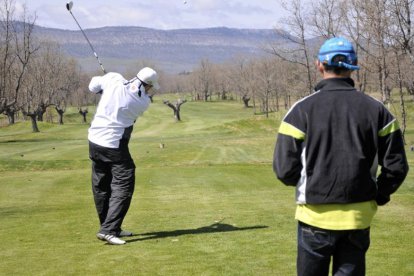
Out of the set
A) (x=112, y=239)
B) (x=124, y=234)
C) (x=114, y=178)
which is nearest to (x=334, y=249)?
(x=112, y=239)

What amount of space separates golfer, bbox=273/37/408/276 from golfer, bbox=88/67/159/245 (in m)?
4.12

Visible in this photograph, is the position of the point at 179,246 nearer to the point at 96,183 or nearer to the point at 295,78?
the point at 96,183

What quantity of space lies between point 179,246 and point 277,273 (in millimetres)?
1717

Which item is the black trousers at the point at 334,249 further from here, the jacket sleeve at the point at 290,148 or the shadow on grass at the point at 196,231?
the shadow on grass at the point at 196,231

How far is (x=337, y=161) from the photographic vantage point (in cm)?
394

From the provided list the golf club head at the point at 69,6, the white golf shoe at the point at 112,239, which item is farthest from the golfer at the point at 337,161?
the golf club head at the point at 69,6

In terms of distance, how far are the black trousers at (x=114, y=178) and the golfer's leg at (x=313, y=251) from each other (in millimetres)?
4191

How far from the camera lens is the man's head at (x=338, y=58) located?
13.3 feet

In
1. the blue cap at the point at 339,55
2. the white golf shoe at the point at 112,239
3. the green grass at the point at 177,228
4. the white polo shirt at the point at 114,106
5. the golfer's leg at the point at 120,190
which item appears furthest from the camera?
the golfer's leg at the point at 120,190

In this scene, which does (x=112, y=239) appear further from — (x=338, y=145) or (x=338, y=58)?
(x=338, y=58)

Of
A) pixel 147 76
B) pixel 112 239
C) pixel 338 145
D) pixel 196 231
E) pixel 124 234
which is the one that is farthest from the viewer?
pixel 196 231

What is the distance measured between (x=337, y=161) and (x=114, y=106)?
14.7ft

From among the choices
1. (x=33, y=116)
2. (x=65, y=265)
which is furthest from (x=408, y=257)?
(x=33, y=116)

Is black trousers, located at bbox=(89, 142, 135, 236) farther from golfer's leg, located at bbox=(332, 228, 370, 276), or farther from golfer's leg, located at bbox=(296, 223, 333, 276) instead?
golfer's leg, located at bbox=(332, 228, 370, 276)
